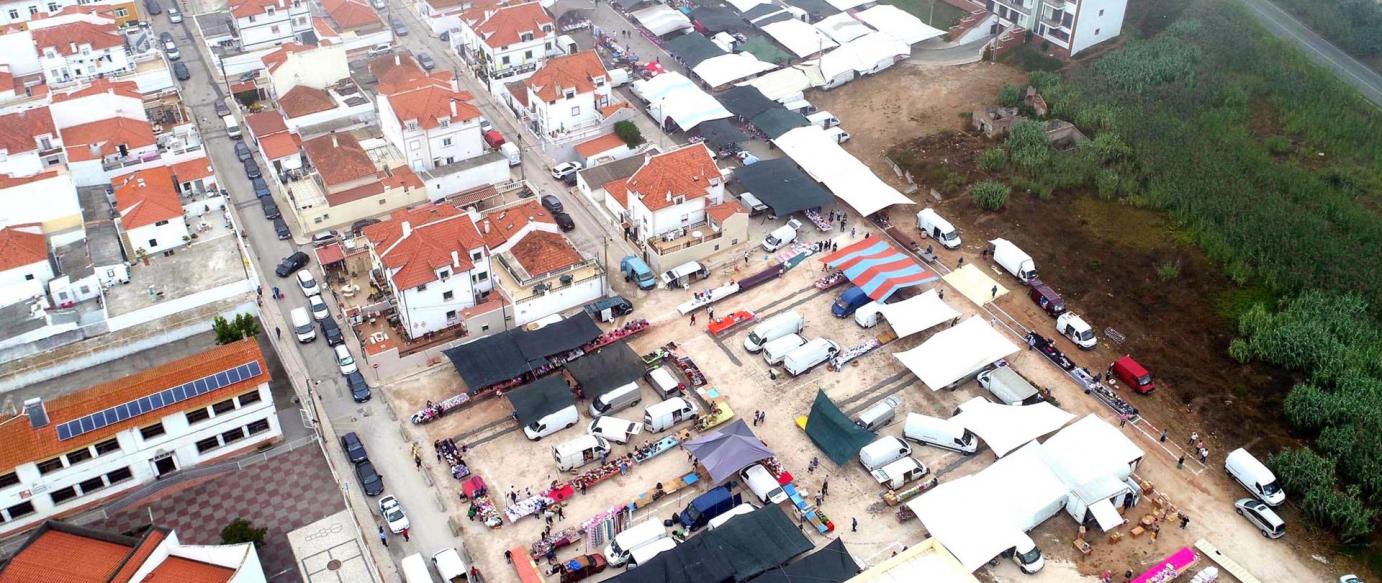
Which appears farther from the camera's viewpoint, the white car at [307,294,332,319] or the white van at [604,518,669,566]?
the white car at [307,294,332,319]

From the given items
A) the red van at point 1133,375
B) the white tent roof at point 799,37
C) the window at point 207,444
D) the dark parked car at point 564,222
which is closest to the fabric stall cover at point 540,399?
the window at point 207,444

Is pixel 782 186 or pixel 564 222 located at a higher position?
pixel 782 186

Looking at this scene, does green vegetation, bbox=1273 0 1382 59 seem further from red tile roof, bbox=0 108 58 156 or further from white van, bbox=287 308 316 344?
red tile roof, bbox=0 108 58 156

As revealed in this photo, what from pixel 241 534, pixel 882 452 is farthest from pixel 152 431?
pixel 882 452

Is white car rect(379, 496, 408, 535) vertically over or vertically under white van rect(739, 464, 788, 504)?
under

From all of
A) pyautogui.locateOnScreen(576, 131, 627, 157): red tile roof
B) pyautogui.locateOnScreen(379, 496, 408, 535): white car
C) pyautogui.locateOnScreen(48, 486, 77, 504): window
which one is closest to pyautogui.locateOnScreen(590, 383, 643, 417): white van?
pyautogui.locateOnScreen(379, 496, 408, 535): white car

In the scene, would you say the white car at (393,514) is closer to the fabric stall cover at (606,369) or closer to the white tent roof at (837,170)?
the fabric stall cover at (606,369)

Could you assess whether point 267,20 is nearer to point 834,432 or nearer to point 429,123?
point 429,123
